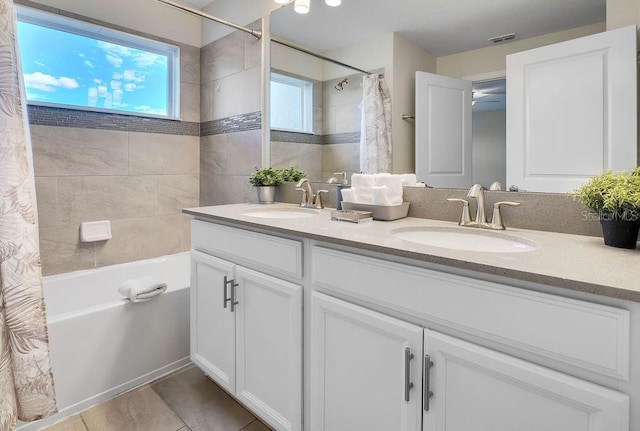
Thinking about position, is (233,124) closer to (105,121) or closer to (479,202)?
(105,121)

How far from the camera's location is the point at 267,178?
7.18 feet

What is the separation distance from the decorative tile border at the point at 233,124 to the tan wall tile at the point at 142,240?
744 mm

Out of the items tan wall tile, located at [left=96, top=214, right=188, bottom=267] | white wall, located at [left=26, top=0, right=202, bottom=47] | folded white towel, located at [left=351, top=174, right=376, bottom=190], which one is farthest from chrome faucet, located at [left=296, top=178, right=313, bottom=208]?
white wall, located at [left=26, top=0, right=202, bottom=47]

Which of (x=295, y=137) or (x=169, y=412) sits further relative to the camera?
(x=295, y=137)

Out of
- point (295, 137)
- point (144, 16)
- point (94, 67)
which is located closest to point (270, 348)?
point (295, 137)

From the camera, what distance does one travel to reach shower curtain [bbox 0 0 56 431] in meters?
1.18

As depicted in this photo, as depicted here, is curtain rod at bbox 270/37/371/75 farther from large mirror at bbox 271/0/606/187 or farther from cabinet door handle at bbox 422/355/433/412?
cabinet door handle at bbox 422/355/433/412

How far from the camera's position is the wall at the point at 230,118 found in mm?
2482

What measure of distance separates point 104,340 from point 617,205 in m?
2.11

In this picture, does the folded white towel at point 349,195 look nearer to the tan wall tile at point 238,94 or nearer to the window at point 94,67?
the tan wall tile at point 238,94

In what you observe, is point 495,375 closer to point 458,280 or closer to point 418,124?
point 458,280

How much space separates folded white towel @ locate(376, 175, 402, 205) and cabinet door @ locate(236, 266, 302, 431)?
0.53m

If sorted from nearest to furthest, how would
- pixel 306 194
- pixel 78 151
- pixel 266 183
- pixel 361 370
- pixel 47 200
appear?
pixel 361 370 < pixel 306 194 < pixel 266 183 < pixel 47 200 < pixel 78 151

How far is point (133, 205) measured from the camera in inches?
105
